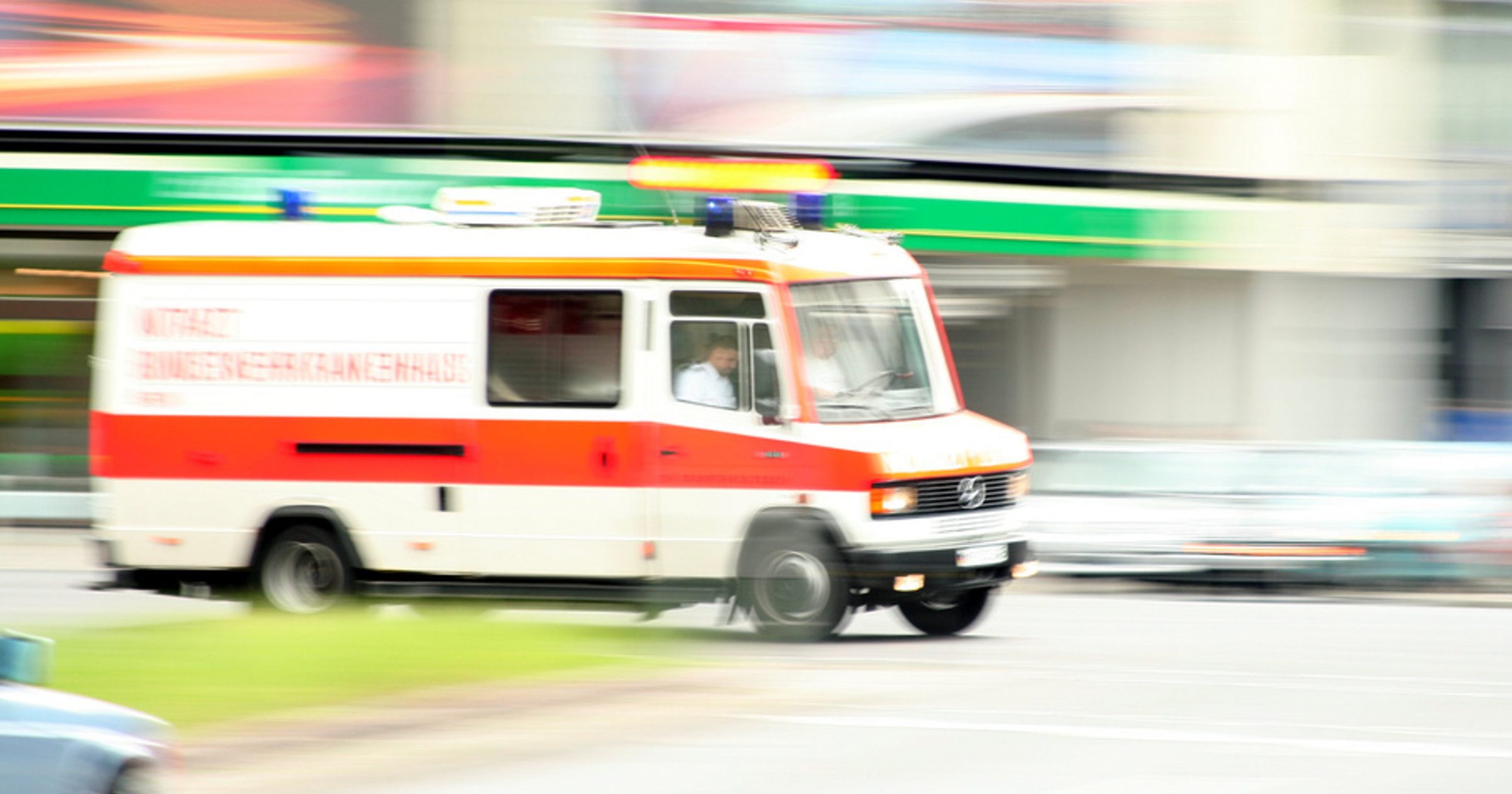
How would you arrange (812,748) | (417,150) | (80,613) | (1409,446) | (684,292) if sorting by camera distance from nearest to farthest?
(812,748) → (684,292) → (80,613) → (1409,446) → (417,150)

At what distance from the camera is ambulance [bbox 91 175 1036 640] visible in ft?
39.9

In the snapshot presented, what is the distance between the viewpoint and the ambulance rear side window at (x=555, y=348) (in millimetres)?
12430

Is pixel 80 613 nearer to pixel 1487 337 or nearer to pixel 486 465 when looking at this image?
pixel 486 465

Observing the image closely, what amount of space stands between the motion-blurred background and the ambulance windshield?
9.28 metres

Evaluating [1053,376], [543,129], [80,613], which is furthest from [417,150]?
[80,613]

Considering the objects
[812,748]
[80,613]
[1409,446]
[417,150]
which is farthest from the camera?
[417,150]

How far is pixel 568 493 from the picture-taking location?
489 inches

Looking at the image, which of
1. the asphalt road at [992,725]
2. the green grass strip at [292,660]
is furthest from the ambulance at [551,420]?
the green grass strip at [292,660]

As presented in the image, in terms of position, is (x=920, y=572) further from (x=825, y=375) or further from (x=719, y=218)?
(x=719, y=218)

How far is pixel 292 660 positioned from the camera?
9.62m

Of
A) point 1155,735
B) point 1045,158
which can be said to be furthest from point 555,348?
point 1045,158

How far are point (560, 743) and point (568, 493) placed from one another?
12.7 feet

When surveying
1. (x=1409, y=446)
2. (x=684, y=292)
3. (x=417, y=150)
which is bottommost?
(x=1409, y=446)

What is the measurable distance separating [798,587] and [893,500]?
75 cm
